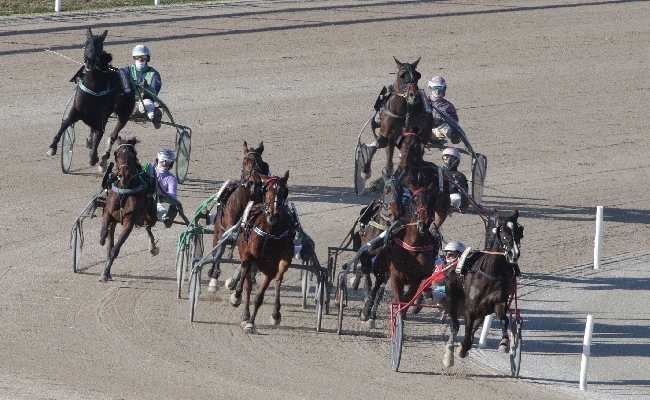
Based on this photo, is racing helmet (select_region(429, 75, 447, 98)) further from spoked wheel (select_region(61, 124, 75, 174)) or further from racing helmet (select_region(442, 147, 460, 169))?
spoked wheel (select_region(61, 124, 75, 174))

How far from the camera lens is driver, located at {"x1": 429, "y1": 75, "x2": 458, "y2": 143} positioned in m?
15.4

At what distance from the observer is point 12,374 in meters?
9.67

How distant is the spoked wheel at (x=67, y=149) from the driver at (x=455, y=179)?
517cm

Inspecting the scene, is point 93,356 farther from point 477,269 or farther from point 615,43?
point 615,43

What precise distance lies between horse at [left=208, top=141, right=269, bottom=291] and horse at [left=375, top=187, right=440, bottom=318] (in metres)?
1.35

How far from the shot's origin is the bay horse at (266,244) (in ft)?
35.1

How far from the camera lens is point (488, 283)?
9.99 meters

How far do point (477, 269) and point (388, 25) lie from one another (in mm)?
16292

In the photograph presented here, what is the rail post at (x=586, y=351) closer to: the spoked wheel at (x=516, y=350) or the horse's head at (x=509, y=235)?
the spoked wheel at (x=516, y=350)

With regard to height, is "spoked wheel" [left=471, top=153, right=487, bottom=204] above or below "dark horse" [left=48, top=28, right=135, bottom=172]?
below

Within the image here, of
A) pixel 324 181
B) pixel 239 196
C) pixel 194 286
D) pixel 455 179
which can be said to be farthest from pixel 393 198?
pixel 324 181

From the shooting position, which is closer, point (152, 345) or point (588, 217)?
point (152, 345)

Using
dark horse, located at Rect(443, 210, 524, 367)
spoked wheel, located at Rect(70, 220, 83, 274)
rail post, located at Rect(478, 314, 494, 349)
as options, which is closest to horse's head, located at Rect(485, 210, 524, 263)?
dark horse, located at Rect(443, 210, 524, 367)

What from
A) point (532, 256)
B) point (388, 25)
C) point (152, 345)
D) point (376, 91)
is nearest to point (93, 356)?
point (152, 345)
